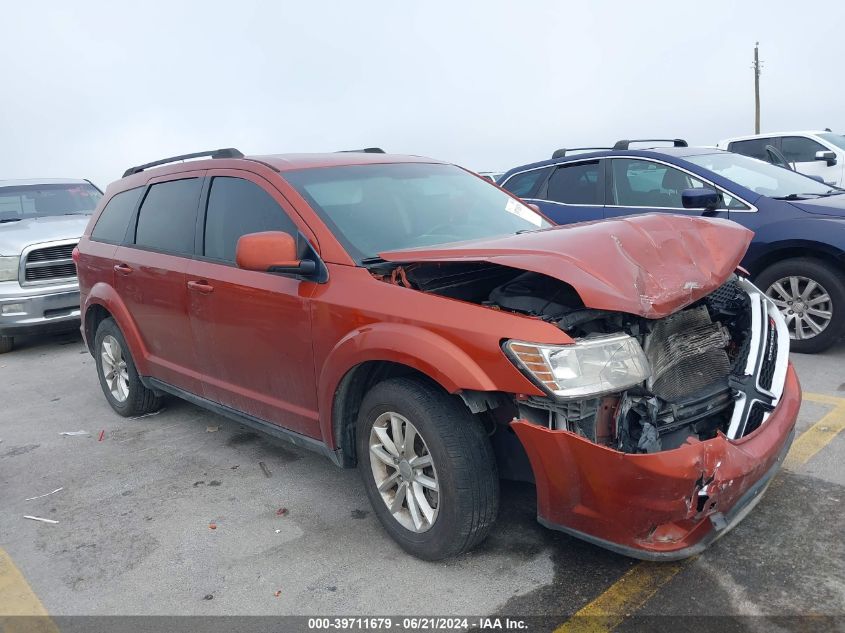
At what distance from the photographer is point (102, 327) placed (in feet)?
17.2

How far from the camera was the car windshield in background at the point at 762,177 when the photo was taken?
5.93 meters

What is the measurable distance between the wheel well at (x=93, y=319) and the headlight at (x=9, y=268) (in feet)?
9.09

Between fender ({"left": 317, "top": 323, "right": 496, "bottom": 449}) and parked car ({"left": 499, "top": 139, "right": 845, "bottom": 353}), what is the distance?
3.49 metres

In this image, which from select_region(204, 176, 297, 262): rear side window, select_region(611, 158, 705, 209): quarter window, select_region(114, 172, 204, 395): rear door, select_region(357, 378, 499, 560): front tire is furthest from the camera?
select_region(611, 158, 705, 209): quarter window

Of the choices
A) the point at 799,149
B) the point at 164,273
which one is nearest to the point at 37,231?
the point at 164,273

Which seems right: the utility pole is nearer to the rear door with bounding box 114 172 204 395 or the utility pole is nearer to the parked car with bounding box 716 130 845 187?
the parked car with bounding box 716 130 845 187

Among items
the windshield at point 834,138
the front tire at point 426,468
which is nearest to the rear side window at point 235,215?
the front tire at point 426,468

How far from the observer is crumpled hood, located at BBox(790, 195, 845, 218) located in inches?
212

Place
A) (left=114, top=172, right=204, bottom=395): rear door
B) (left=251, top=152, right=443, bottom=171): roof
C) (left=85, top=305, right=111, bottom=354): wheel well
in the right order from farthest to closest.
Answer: (left=85, top=305, right=111, bottom=354): wheel well
(left=114, top=172, right=204, bottom=395): rear door
(left=251, top=152, right=443, bottom=171): roof

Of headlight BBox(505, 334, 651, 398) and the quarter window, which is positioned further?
the quarter window

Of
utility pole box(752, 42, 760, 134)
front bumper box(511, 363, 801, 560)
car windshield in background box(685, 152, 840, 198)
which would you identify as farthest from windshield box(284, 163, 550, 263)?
utility pole box(752, 42, 760, 134)

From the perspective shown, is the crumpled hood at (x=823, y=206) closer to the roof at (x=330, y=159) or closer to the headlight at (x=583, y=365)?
the roof at (x=330, y=159)

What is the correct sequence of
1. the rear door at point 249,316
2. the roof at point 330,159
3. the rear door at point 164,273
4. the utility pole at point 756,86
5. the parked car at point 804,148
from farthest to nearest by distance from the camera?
the utility pole at point 756,86, the parked car at point 804,148, the rear door at point 164,273, the roof at point 330,159, the rear door at point 249,316

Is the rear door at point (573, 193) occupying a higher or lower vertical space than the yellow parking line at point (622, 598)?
higher
